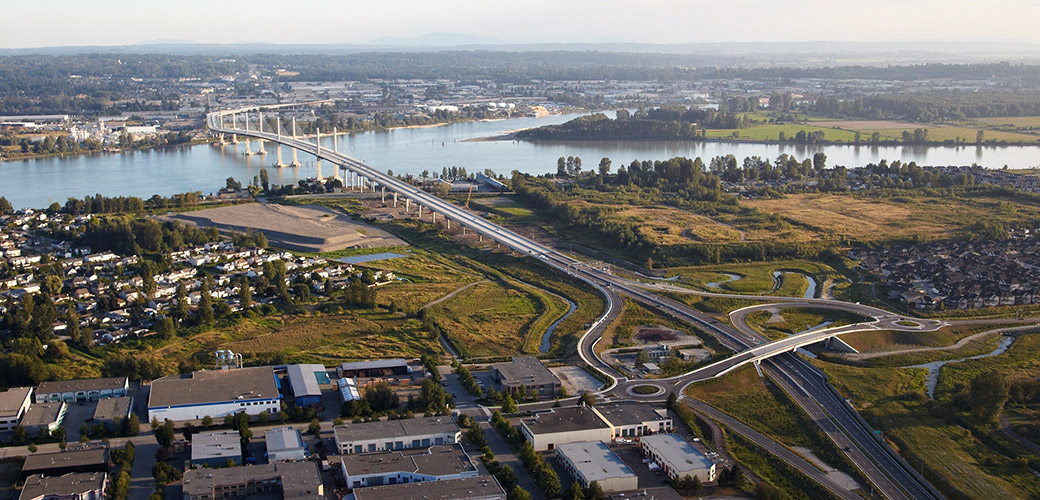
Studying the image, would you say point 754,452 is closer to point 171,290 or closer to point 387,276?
point 387,276

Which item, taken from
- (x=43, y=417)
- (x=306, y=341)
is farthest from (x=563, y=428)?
(x=43, y=417)

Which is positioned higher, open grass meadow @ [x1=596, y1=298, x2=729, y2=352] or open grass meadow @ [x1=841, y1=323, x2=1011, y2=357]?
open grass meadow @ [x1=596, y1=298, x2=729, y2=352]

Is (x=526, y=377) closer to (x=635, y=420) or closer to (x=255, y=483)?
(x=635, y=420)

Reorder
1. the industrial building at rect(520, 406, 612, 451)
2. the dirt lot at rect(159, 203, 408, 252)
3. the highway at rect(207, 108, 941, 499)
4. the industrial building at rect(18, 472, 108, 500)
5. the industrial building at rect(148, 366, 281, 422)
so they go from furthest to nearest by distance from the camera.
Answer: the dirt lot at rect(159, 203, 408, 252)
the industrial building at rect(148, 366, 281, 422)
the industrial building at rect(520, 406, 612, 451)
the highway at rect(207, 108, 941, 499)
the industrial building at rect(18, 472, 108, 500)

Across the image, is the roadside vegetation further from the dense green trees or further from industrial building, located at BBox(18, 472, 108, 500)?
industrial building, located at BBox(18, 472, 108, 500)

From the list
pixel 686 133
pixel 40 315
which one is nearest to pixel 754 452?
pixel 40 315

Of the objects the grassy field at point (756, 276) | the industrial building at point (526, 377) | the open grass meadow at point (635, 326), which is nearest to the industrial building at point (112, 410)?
the industrial building at point (526, 377)

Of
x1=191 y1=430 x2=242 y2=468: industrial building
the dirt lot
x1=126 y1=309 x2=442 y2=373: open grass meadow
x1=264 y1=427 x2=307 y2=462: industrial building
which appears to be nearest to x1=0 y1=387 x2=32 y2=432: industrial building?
x1=126 y1=309 x2=442 y2=373: open grass meadow

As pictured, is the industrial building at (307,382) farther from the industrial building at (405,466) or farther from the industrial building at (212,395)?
the industrial building at (405,466)
